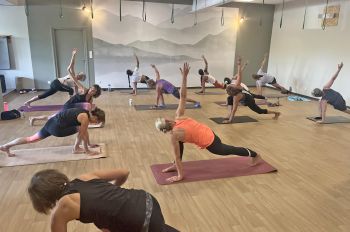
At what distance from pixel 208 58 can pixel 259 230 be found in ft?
26.2

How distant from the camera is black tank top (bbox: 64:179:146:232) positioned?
1277 millimetres

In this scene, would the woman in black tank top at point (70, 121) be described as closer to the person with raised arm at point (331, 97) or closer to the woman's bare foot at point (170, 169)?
the woman's bare foot at point (170, 169)

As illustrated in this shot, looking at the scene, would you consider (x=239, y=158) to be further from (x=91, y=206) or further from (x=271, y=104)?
(x=271, y=104)

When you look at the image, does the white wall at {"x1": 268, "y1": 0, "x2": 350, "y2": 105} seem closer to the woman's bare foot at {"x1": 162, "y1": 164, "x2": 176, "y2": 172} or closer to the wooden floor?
the wooden floor

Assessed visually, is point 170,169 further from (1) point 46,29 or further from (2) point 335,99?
(1) point 46,29

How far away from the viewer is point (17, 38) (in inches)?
321

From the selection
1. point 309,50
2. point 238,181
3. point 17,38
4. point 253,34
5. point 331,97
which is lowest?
point 238,181

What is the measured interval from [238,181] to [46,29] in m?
7.57

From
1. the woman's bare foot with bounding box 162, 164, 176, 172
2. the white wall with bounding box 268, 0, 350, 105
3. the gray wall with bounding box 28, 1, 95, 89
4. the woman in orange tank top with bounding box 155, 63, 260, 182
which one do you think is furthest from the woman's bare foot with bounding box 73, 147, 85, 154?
the white wall with bounding box 268, 0, 350, 105

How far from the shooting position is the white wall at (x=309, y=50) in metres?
7.17

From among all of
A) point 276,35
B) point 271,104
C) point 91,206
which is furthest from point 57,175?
point 276,35

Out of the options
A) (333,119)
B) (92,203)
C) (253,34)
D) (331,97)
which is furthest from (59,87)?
(253,34)

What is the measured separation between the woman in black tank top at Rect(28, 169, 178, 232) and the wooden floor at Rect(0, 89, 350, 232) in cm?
112

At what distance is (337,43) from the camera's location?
731 cm
